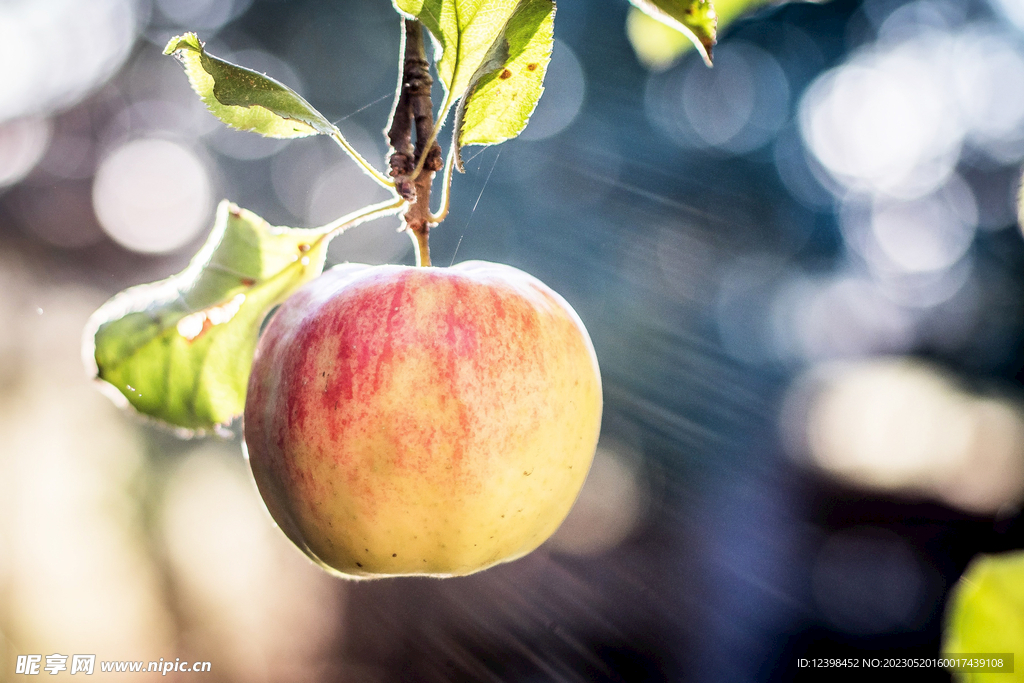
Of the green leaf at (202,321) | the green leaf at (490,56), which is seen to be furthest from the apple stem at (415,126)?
the green leaf at (202,321)

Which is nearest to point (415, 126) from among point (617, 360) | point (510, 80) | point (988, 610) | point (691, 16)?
point (510, 80)

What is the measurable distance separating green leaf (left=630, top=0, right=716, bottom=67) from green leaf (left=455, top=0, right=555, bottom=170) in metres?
0.08

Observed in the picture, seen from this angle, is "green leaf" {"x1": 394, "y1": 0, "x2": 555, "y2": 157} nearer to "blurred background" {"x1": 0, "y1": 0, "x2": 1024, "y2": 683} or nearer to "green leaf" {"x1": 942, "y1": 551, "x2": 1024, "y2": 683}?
"green leaf" {"x1": 942, "y1": 551, "x2": 1024, "y2": 683}

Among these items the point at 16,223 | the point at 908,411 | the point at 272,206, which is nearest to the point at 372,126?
the point at 272,206

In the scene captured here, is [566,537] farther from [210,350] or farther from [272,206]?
[210,350]

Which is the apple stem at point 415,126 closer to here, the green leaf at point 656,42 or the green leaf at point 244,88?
the green leaf at point 244,88

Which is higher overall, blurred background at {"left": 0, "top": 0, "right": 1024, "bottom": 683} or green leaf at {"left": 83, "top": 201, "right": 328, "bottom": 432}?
green leaf at {"left": 83, "top": 201, "right": 328, "bottom": 432}

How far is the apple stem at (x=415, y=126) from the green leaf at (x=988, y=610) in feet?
1.22

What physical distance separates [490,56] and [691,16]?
0.39 ft

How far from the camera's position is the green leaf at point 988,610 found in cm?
17

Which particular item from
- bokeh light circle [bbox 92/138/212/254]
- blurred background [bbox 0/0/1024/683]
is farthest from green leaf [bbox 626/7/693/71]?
bokeh light circle [bbox 92/138/212/254]

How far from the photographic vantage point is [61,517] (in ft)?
14.5

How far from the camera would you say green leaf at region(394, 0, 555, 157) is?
1.27ft

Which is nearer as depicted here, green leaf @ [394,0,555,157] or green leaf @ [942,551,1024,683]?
green leaf @ [942,551,1024,683]
